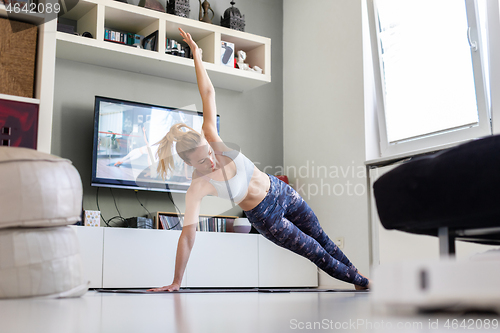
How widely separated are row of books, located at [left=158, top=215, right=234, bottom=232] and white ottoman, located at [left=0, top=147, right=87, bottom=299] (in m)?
2.93

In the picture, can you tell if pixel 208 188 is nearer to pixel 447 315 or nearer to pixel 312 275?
pixel 312 275

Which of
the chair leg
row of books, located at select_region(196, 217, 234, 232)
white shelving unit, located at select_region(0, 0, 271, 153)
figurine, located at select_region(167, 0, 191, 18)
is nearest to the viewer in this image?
the chair leg

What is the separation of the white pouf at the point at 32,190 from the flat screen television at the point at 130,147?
270 cm

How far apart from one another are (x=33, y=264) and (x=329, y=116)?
3987 mm

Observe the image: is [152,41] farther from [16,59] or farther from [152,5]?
[16,59]

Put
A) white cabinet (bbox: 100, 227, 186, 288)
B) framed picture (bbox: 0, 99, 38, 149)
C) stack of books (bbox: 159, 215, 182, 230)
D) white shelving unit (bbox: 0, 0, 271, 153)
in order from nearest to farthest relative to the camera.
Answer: framed picture (bbox: 0, 99, 38, 149) → white cabinet (bbox: 100, 227, 186, 288) → white shelving unit (bbox: 0, 0, 271, 153) → stack of books (bbox: 159, 215, 182, 230)

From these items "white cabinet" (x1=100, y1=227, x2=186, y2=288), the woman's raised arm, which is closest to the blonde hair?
the woman's raised arm

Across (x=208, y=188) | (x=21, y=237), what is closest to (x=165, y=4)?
(x=208, y=188)

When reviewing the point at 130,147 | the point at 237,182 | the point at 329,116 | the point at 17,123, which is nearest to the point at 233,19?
the point at 329,116

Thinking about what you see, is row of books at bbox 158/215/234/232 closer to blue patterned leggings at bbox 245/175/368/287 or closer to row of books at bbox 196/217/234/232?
row of books at bbox 196/217/234/232

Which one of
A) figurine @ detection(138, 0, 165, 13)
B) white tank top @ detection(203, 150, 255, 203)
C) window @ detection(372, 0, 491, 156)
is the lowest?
white tank top @ detection(203, 150, 255, 203)

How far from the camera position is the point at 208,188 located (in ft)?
9.89

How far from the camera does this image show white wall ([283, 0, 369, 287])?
436cm

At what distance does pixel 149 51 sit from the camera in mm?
4125
